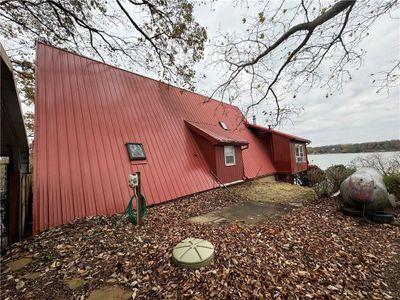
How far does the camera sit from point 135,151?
22.9ft

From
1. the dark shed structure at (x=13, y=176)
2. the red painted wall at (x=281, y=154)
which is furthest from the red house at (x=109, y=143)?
the red painted wall at (x=281, y=154)

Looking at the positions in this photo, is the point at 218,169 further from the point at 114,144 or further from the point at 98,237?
the point at 98,237

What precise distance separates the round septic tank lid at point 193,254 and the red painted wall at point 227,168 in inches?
243

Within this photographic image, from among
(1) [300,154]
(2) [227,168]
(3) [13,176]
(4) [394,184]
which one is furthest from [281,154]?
(3) [13,176]

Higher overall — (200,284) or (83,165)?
(83,165)

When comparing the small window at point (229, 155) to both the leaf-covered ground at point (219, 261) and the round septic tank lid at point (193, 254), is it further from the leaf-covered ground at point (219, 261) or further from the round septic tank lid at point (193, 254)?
the round septic tank lid at point (193, 254)

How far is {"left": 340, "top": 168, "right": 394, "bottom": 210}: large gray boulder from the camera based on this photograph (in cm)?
508

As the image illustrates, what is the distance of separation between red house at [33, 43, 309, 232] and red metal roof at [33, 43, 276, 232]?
2 centimetres

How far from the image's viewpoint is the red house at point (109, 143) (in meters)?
5.10

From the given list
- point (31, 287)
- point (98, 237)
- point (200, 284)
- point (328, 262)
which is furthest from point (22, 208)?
point (328, 262)

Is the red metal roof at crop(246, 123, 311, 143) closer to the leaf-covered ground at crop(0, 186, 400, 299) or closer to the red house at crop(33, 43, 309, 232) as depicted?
the red house at crop(33, 43, 309, 232)

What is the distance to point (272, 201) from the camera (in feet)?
24.5

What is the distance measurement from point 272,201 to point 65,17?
1063 centimetres

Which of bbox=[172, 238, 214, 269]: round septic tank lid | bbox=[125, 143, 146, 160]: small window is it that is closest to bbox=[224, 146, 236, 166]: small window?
bbox=[125, 143, 146, 160]: small window
